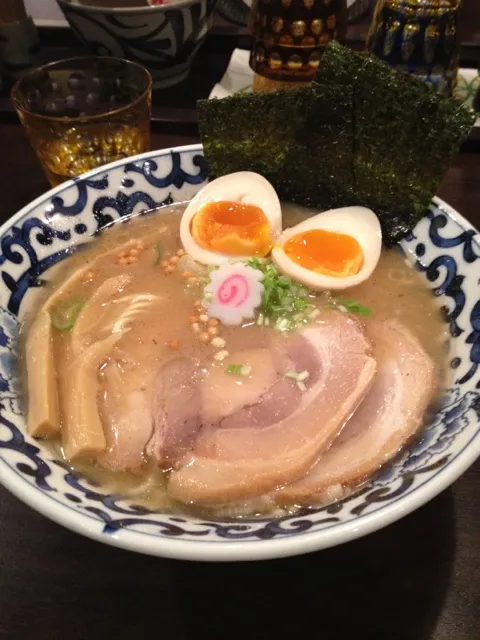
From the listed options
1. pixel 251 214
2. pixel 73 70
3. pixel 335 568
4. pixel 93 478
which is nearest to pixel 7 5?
pixel 73 70

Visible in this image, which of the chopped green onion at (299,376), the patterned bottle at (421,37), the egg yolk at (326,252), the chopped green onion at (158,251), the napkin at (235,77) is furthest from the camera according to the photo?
the napkin at (235,77)

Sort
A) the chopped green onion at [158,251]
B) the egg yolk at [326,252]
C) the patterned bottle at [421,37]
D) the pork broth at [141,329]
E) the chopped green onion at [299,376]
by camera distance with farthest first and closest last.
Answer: the patterned bottle at [421,37]
the chopped green onion at [158,251]
the egg yolk at [326,252]
the chopped green onion at [299,376]
the pork broth at [141,329]

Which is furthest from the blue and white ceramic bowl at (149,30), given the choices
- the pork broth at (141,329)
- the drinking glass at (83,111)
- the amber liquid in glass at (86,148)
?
the pork broth at (141,329)

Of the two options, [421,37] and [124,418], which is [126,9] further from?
[124,418]

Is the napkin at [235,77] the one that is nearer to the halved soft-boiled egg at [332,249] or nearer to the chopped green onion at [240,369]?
the halved soft-boiled egg at [332,249]

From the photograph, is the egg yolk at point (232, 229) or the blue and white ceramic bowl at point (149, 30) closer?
the egg yolk at point (232, 229)

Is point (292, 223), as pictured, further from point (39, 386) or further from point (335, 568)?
point (335, 568)

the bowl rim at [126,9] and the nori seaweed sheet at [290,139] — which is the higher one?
the bowl rim at [126,9]
